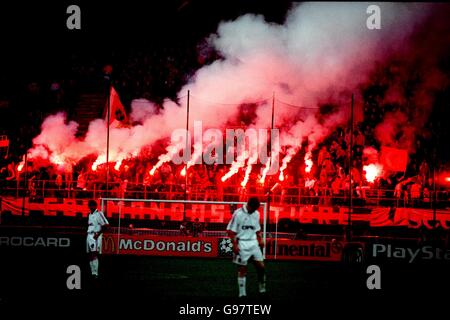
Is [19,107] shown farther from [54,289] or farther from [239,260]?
[239,260]

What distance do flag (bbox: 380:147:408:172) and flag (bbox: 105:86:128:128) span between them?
33.4ft

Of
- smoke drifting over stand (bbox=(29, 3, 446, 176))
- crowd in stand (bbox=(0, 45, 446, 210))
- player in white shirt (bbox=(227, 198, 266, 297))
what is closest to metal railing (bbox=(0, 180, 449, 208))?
crowd in stand (bbox=(0, 45, 446, 210))

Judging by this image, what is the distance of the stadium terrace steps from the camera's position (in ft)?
87.8

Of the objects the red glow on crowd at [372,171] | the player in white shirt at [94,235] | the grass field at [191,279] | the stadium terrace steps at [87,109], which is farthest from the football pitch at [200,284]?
the stadium terrace steps at [87,109]

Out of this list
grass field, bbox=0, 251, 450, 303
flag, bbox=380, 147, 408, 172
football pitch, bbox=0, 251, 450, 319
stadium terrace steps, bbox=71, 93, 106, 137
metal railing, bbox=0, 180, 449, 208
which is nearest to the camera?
football pitch, bbox=0, 251, 450, 319

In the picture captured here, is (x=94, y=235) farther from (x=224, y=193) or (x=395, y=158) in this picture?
(x=395, y=158)

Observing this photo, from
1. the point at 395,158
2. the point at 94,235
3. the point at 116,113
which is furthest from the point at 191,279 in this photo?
the point at 116,113

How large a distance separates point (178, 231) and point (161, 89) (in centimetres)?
1010

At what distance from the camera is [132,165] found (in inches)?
891

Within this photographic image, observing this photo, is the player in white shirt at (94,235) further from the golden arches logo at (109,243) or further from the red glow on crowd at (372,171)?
the red glow on crowd at (372,171)

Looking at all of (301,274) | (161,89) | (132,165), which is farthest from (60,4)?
(301,274)

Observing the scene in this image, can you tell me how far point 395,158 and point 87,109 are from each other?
14.1 metres

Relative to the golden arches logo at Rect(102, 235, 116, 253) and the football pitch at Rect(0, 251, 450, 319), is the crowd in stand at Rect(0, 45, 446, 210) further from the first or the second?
the football pitch at Rect(0, 251, 450, 319)

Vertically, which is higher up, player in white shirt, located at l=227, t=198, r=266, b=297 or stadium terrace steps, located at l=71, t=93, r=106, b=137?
stadium terrace steps, located at l=71, t=93, r=106, b=137
